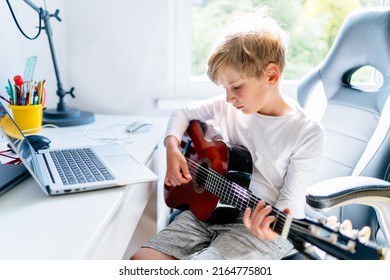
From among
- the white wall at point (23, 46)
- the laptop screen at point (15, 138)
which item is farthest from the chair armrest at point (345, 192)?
the white wall at point (23, 46)

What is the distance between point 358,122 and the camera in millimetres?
969

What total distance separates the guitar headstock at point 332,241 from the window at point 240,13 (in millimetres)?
879

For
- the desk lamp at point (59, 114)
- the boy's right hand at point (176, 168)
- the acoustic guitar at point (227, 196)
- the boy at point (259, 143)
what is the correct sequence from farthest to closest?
the desk lamp at point (59, 114)
the boy's right hand at point (176, 168)
the boy at point (259, 143)
the acoustic guitar at point (227, 196)

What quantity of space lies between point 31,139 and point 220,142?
47 cm

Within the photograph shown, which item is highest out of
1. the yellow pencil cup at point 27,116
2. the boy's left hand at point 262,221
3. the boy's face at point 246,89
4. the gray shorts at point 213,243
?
the boy's face at point 246,89

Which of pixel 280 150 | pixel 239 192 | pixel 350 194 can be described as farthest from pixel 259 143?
pixel 350 194

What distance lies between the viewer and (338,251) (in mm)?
638

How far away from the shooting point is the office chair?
0.81 m

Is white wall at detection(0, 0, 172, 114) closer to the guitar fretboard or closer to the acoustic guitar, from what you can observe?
the acoustic guitar

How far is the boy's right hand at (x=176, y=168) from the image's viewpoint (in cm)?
99

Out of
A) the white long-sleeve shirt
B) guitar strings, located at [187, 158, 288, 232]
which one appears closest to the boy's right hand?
guitar strings, located at [187, 158, 288, 232]

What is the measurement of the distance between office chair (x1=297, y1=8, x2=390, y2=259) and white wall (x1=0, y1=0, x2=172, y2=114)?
23.0 inches

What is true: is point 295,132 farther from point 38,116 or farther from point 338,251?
point 38,116

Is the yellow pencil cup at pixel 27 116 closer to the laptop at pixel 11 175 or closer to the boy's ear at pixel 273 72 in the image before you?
the laptop at pixel 11 175
